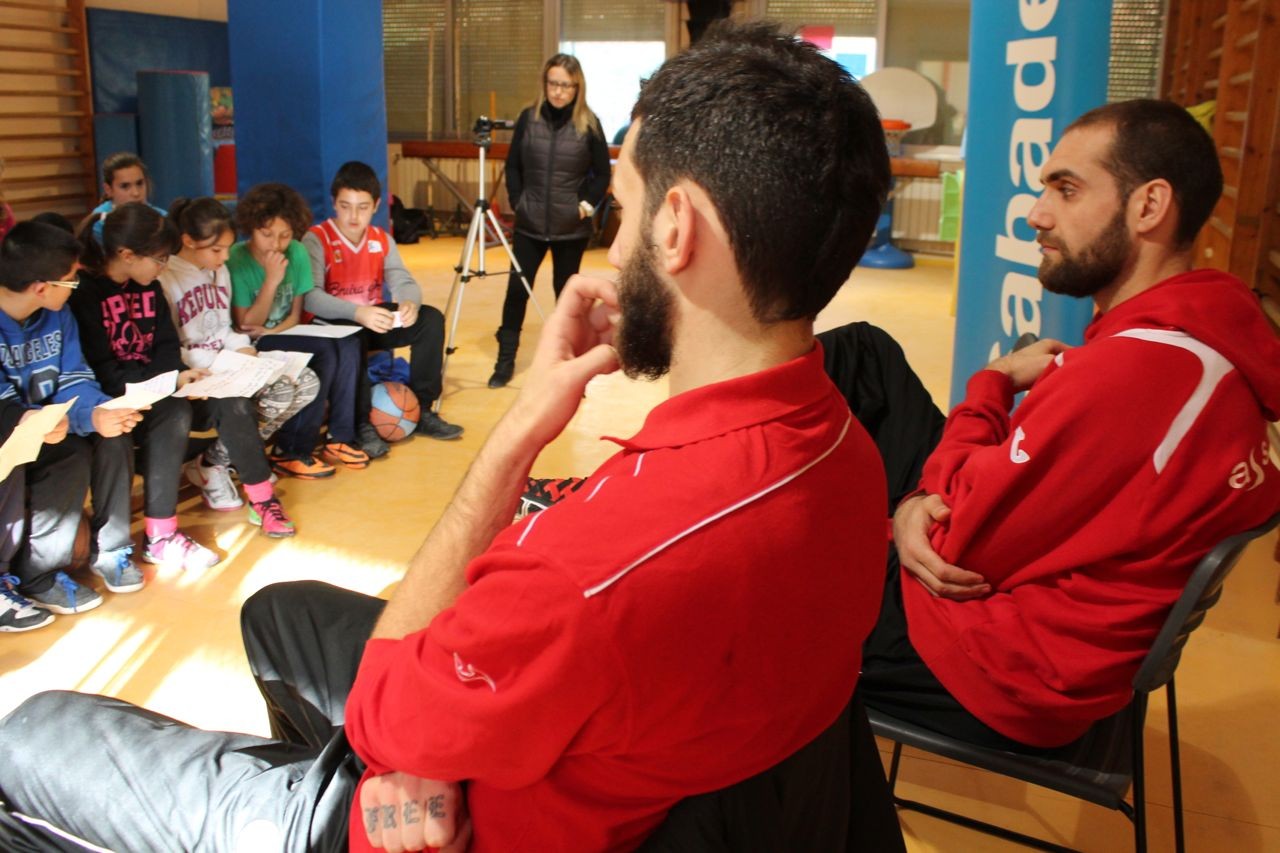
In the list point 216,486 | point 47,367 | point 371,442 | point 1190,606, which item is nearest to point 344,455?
point 371,442

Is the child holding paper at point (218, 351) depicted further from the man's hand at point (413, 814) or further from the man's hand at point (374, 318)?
the man's hand at point (413, 814)

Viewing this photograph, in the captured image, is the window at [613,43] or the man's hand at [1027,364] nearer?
the man's hand at [1027,364]

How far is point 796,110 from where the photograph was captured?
854mm

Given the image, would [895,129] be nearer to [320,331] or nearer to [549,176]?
[549,176]

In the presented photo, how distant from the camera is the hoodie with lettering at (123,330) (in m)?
2.92

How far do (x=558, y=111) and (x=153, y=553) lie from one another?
2.69m

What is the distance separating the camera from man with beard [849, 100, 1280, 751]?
A: 55.0 inches

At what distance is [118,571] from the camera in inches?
111

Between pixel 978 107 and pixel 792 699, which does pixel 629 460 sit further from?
pixel 978 107

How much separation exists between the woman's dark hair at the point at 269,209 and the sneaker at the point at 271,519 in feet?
3.12

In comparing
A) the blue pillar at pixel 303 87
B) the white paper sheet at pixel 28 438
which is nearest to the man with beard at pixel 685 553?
the white paper sheet at pixel 28 438

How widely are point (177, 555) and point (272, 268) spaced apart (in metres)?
1.10

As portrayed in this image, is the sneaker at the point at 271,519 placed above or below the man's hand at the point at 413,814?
below

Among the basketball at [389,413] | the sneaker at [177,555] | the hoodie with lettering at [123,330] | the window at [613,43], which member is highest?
the window at [613,43]
